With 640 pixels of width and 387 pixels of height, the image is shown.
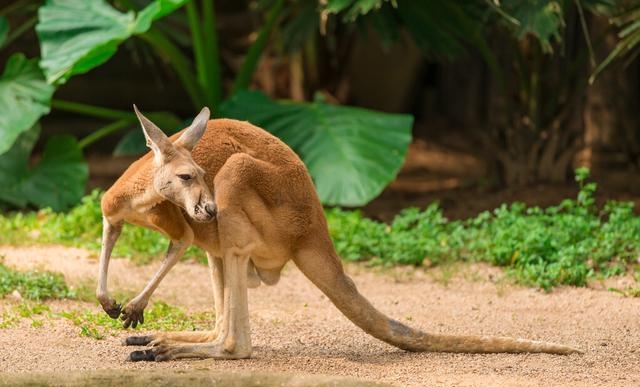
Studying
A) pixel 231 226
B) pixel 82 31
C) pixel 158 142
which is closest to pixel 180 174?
pixel 158 142

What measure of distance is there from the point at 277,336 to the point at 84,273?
5.34 ft

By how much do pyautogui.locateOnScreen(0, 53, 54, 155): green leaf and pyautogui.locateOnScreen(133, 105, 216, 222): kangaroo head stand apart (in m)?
3.10

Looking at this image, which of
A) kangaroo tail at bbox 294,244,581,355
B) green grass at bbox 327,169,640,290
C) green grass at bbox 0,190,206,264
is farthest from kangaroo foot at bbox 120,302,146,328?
green grass at bbox 327,169,640,290

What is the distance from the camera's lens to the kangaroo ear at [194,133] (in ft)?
15.6

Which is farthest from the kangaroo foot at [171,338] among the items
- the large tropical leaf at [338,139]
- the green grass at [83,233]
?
the large tropical leaf at [338,139]

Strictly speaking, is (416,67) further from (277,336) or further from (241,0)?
(277,336)

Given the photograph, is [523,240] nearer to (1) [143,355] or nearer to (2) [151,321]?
(2) [151,321]

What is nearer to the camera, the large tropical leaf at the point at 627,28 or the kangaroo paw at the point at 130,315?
the kangaroo paw at the point at 130,315

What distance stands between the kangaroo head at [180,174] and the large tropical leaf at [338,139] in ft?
8.73

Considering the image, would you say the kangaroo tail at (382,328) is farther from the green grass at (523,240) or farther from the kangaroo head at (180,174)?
the green grass at (523,240)

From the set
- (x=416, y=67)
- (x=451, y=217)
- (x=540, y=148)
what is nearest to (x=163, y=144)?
(x=451, y=217)

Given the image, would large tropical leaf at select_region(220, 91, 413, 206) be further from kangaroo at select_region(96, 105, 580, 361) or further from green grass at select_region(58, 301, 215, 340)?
kangaroo at select_region(96, 105, 580, 361)

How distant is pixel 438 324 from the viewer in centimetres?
572

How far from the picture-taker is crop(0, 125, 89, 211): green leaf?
26.6ft
